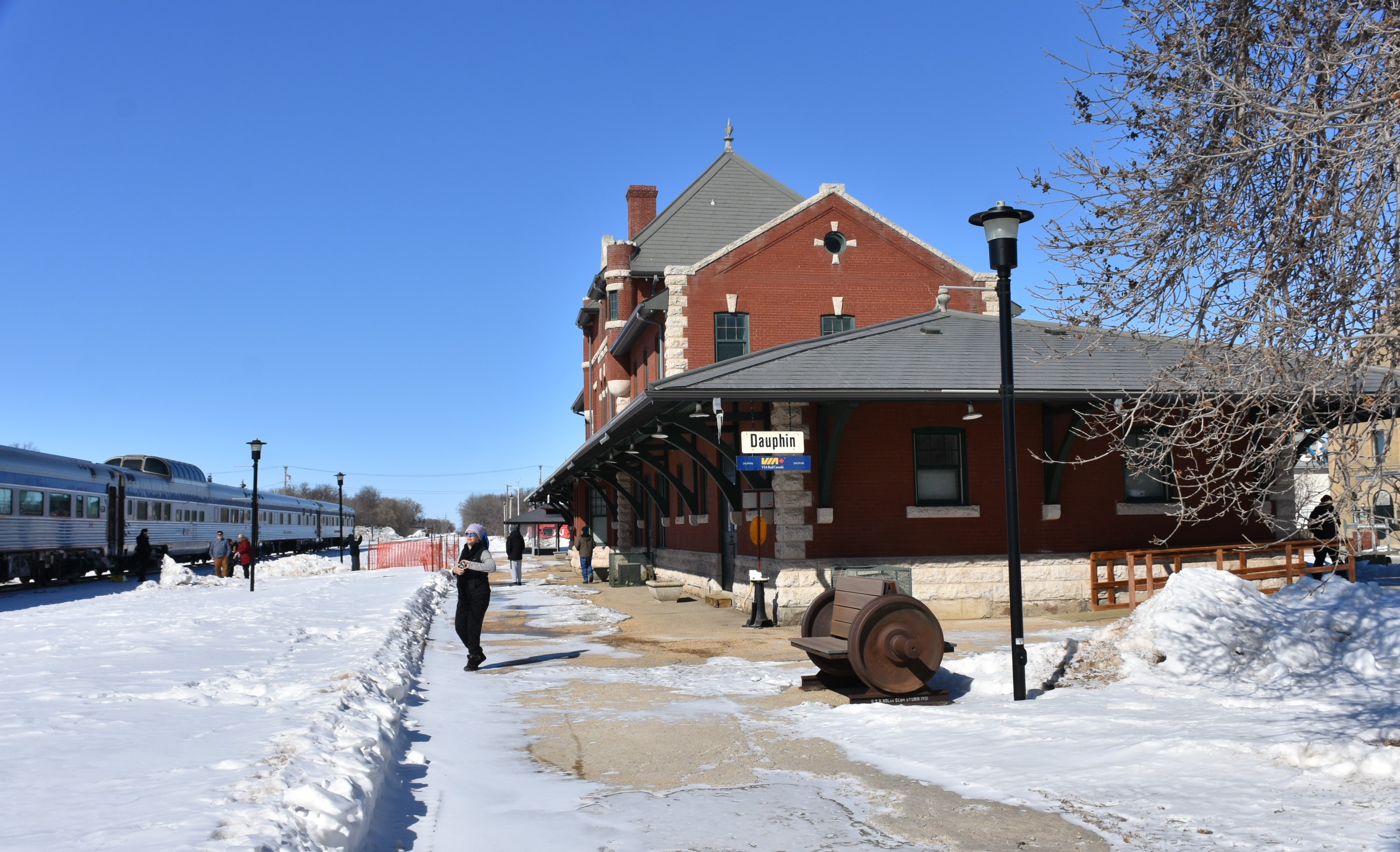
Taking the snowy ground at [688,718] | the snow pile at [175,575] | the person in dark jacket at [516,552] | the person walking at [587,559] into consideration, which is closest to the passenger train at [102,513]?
the snow pile at [175,575]

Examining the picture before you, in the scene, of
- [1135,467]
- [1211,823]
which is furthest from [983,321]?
[1211,823]

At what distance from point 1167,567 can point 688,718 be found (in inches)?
466

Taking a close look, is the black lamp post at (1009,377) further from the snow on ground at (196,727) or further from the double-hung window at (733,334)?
the double-hung window at (733,334)

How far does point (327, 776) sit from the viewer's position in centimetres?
529

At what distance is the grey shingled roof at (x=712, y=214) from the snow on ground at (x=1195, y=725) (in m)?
21.5

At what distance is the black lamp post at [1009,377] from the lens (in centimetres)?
881

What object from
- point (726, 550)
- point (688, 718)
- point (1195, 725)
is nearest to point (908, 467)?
point (726, 550)

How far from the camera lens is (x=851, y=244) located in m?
26.6

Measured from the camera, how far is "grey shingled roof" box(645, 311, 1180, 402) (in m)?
14.9

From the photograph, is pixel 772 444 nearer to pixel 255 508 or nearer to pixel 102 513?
pixel 255 508

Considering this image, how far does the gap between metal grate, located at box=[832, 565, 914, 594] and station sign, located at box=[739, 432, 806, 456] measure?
1.95m

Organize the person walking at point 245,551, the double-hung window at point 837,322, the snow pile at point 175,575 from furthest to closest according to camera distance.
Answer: the person walking at point 245,551, the snow pile at point 175,575, the double-hung window at point 837,322

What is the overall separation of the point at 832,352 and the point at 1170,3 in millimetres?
10327

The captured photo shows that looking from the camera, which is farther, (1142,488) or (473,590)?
(1142,488)
